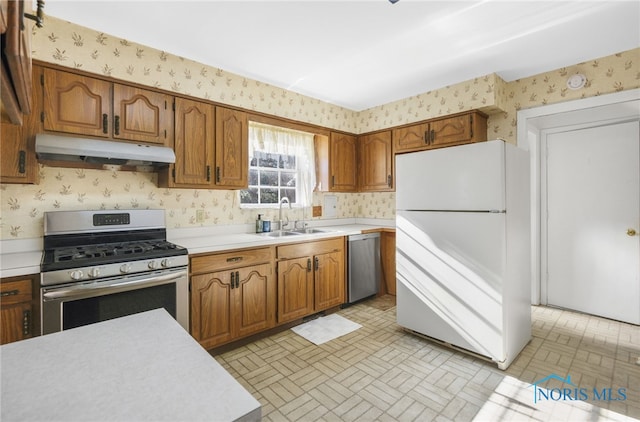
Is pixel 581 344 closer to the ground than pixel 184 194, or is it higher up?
closer to the ground

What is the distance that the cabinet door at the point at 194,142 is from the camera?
8.55 ft

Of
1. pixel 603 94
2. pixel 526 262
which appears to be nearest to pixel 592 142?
pixel 603 94

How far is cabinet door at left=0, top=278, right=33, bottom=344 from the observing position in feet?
5.60

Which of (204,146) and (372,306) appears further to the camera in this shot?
(372,306)

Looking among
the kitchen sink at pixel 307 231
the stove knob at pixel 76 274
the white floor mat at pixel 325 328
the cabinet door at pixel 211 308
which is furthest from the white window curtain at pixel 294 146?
the stove knob at pixel 76 274

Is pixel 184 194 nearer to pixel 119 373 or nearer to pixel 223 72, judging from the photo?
pixel 223 72

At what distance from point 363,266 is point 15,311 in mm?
2914

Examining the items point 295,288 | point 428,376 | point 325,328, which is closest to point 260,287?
point 295,288

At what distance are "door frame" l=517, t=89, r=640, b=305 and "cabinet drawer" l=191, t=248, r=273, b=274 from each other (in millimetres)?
2843

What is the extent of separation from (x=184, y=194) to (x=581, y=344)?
3651 mm

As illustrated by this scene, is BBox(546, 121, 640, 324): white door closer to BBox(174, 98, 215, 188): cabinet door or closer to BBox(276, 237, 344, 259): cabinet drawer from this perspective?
BBox(276, 237, 344, 259): cabinet drawer

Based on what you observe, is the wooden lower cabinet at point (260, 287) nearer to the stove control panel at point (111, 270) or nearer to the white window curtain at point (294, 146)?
the stove control panel at point (111, 270)

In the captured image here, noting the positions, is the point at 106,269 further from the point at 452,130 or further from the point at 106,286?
the point at 452,130

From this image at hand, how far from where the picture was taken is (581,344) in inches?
104
